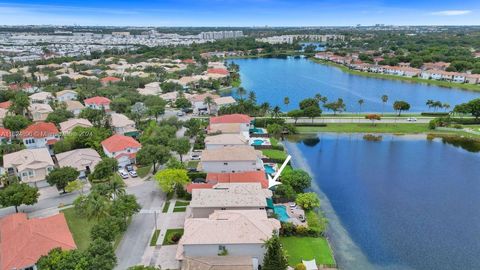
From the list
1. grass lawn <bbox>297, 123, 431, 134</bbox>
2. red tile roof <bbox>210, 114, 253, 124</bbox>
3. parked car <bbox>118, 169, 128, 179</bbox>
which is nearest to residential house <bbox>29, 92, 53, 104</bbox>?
red tile roof <bbox>210, 114, 253, 124</bbox>

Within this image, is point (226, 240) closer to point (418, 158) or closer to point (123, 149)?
point (123, 149)

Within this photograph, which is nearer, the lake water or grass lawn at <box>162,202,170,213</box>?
the lake water

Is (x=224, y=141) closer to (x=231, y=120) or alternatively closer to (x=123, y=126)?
(x=231, y=120)

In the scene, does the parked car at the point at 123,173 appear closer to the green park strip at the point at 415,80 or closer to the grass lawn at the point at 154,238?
the grass lawn at the point at 154,238

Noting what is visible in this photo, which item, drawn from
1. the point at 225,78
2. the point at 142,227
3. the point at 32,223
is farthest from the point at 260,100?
the point at 32,223

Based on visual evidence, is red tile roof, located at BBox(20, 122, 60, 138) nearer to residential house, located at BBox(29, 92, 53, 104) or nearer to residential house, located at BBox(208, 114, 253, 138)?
residential house, located at BBox(208, 114, 253, 138)

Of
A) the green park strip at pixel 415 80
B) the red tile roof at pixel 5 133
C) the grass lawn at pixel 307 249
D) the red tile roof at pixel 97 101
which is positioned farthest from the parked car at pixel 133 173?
the green park strip at pixel 415 80

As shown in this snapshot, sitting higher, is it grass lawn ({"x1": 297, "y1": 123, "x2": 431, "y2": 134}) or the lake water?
grass lawn ({"x1": 297, "y1": 123, "x2": 431, "y2": 134})
